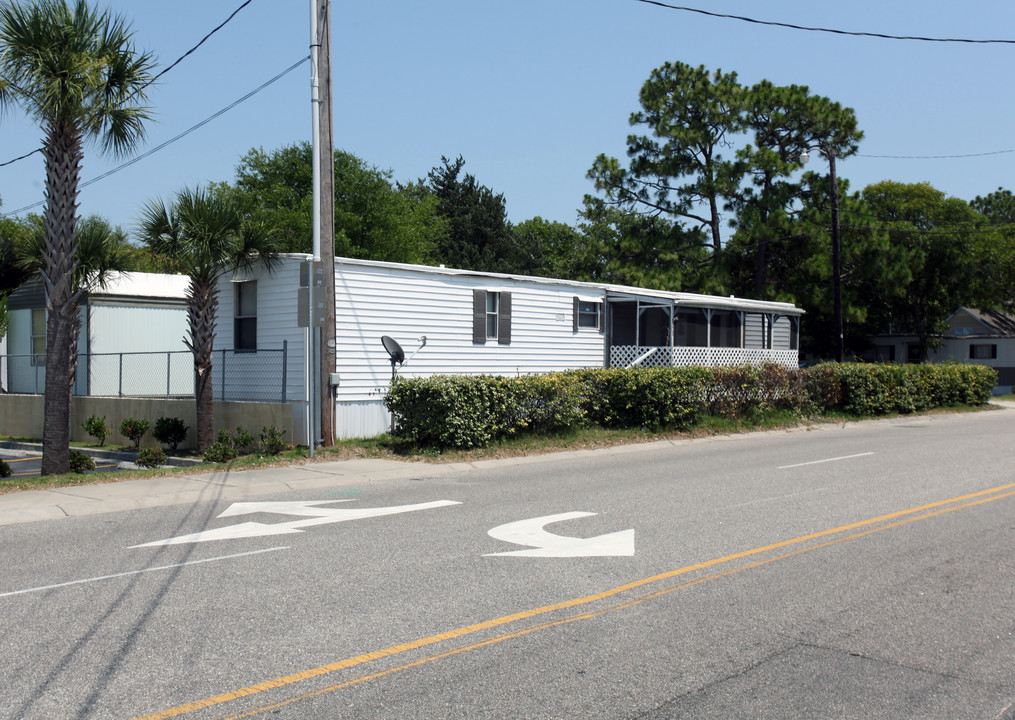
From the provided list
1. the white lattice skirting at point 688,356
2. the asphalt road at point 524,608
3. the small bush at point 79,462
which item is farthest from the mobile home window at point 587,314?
the small bush at point 79,462

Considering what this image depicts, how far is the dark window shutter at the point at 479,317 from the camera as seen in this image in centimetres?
2073

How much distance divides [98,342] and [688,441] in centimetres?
1560

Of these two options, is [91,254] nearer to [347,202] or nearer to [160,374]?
[160,374]

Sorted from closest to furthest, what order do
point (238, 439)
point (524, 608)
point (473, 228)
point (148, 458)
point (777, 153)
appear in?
point (524, 608), point (148, 458), point (238, 439), point (777, 153), point (473, 228)

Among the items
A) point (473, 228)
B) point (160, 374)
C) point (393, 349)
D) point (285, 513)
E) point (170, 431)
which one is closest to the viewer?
point (285, 513)

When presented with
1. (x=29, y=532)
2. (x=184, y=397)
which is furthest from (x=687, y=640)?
(x=184, y=397)

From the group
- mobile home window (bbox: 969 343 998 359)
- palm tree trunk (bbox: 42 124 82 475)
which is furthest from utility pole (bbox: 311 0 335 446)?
mobile home window (bbox: 969 343 998 359)

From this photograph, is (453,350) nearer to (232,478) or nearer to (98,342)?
(232,478)

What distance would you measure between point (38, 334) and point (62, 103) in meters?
14.7

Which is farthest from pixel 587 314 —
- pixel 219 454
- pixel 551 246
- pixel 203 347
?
pixel 551 246

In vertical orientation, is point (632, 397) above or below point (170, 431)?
above

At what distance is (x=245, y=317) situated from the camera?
1936 cm

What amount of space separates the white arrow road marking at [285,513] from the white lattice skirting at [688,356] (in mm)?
13310

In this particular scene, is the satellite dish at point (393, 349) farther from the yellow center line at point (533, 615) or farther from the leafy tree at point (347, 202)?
the leafy tree at point (347, 202)
